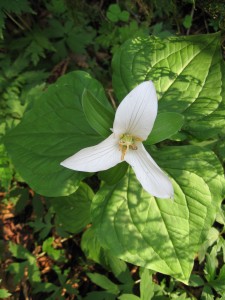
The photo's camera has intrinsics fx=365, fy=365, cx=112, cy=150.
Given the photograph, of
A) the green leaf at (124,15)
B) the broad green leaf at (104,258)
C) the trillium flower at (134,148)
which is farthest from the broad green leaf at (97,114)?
the green leaf at (124,15)

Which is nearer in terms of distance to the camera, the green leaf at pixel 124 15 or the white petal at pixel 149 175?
the white petal at pixel 149 175

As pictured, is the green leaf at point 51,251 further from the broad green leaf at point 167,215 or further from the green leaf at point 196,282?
the green leaf at point 196,282

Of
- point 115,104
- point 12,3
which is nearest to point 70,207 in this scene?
point 115,104

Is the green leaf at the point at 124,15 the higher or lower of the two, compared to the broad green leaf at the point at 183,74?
higher

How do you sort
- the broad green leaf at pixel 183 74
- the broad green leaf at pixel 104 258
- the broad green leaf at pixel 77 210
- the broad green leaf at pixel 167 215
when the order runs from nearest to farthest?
the broad green leaf at pixel 167 215
the broad green leaf at pixel 183 74
the broad green leaf at pixel 104 258
the broad green leaf at pixel 77 210

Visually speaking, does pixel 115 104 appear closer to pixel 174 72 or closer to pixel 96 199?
pixel 174 72

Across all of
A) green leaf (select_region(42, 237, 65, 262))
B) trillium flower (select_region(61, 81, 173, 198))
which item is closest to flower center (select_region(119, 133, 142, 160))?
trillium flower (select_region(61, 81, 173, 198))

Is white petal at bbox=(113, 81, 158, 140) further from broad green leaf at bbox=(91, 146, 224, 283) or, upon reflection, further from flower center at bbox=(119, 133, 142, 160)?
broad green leaf at bbox=(91, 146, 224, 283)

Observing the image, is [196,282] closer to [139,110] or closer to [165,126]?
[165,126]
